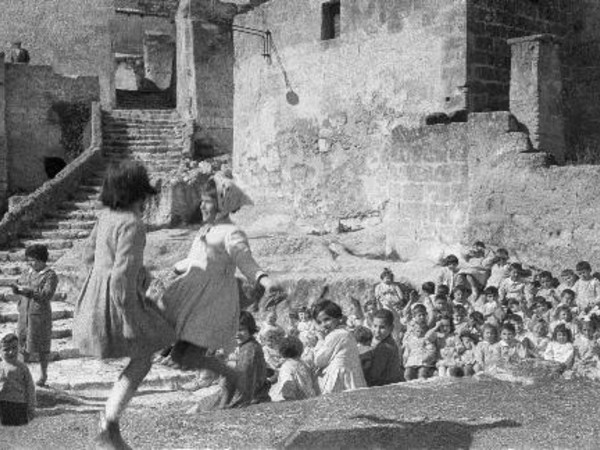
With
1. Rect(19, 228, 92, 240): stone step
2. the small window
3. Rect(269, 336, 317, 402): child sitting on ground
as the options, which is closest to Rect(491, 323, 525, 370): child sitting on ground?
Rect(269, 336, 317, 402): child sitting on ground

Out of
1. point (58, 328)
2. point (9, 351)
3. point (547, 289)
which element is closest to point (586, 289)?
point (547, 289)

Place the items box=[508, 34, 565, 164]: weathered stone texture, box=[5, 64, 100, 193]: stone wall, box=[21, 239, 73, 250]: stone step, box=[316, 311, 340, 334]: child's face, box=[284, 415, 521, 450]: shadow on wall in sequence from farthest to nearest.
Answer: box=[5, 64, 100, 193]: stone wall → box=[21, 239, 73, 250]: stone step → box=[508, 34, 565, 164]: weathered stone texture → box=[316, 311, 340, 334]: child's face → box=[284, 415, 521, 450]: shadow on wall

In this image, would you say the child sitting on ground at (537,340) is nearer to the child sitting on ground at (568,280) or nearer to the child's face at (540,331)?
the child's face at (540,331)

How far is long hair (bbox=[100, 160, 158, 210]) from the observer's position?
538 centimetres

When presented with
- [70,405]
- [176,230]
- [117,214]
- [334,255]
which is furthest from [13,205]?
[117,214]

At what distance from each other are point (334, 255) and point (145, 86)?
19294mm

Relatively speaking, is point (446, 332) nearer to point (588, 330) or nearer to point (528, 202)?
point (588, 330)

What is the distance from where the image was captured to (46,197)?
2042cm

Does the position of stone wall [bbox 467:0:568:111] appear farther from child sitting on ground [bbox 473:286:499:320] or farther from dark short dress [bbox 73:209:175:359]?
dark short dress [bbox 73:209:175:359]

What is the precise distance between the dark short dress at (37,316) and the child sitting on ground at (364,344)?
11.6 feet

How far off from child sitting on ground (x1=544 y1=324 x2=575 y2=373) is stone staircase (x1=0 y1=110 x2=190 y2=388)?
424cm

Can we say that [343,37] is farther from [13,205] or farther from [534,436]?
[534,436]

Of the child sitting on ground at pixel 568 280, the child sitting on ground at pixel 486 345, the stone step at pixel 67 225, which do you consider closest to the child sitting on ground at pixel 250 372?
the child sitting on ground at pixel 486 345

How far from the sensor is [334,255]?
14562 mm
